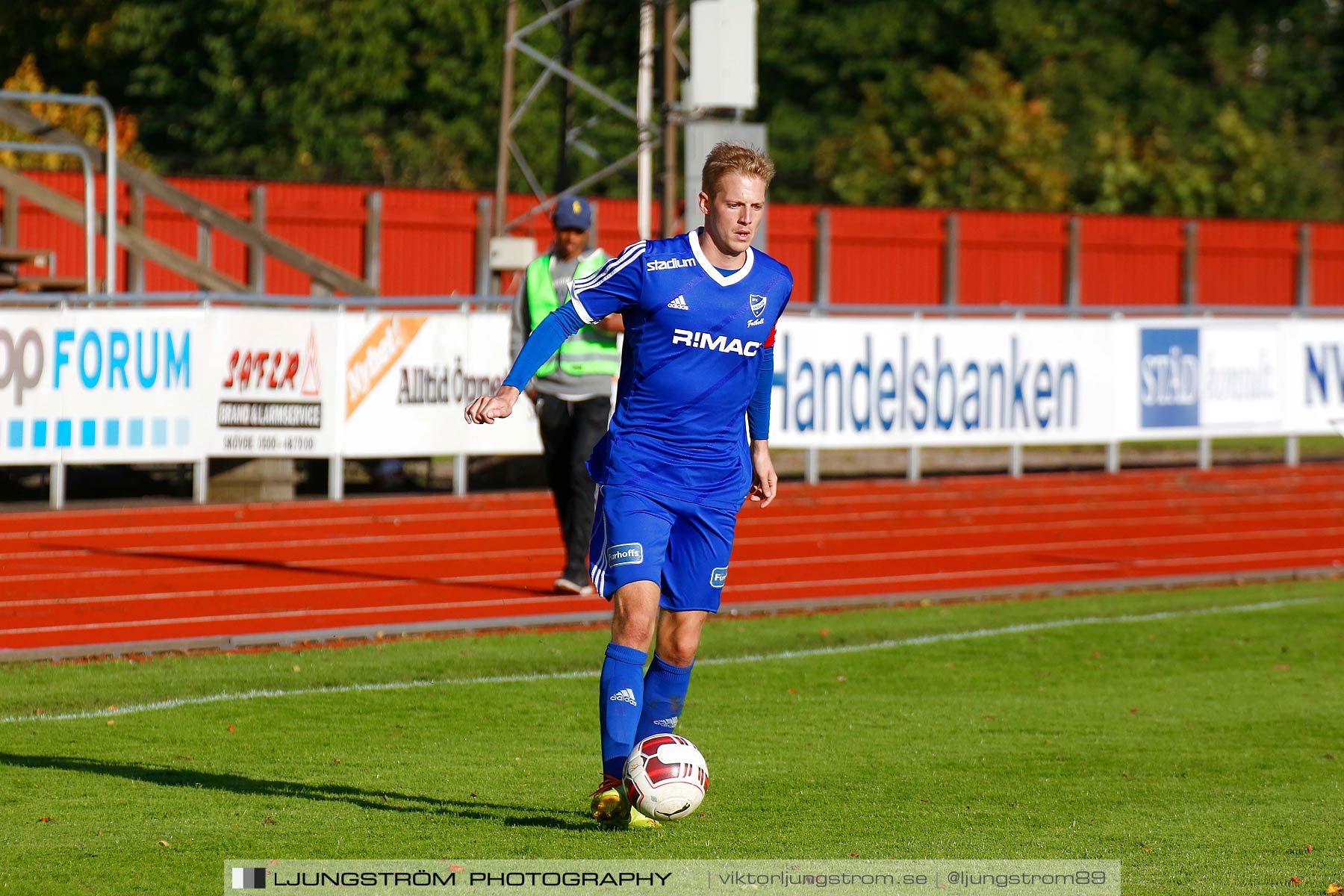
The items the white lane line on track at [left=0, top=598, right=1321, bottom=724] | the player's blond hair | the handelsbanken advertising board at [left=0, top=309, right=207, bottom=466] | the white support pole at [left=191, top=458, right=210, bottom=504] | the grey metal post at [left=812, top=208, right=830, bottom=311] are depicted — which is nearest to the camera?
the player's blond hair

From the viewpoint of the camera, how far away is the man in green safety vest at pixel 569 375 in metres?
9.88

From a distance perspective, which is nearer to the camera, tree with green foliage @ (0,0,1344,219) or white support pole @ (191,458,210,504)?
white support pole @ (191,458,210,504)

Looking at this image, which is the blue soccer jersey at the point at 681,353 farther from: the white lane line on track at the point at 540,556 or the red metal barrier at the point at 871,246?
the red metal barrier at the point at 871,246

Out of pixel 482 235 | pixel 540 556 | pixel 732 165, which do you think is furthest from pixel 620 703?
pixel 482 235

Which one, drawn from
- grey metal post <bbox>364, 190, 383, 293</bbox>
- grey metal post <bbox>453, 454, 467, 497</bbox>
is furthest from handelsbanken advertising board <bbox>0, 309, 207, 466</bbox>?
grey metal post <bbox>364, 190, 383, 293</bbox>

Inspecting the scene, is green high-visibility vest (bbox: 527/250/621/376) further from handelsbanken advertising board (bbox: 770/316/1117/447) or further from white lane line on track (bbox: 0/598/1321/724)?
handelsbanken advertising board (bbox: 770/316/1117/447)

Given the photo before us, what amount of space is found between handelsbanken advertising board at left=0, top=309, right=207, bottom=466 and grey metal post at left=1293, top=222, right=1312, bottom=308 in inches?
1226

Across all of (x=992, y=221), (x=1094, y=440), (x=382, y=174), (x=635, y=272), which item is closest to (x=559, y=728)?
(x=635, y=272)

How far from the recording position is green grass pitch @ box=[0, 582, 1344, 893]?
5.25 m

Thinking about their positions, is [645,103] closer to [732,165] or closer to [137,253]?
[137,253]

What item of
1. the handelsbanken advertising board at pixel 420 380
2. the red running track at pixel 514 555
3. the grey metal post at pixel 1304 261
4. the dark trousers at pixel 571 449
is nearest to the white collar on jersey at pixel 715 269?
the dark trousers at pixel 571 449

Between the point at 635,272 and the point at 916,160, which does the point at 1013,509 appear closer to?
the point at 635,272

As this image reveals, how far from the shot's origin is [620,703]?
5.36m

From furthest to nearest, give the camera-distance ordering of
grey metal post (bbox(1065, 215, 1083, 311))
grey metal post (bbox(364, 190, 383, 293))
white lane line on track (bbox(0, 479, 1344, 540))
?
grey metal post (bbox(1065, 215, 1083, 311)), grey metal post (bbox(364, 190, 383, 293)), white lane line on track (bbox(0, 479, 1344, 540))
